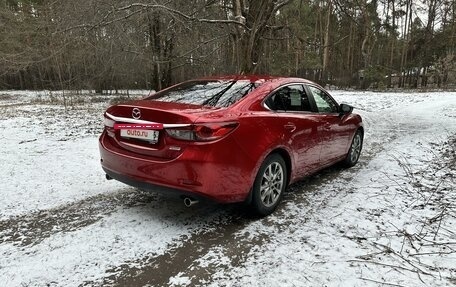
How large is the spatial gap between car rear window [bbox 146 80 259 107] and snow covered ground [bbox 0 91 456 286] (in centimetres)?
127

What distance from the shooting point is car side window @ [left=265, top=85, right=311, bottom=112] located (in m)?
4.11

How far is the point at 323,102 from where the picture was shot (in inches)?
203

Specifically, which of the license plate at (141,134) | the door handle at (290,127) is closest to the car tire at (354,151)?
the door handle at (290,127)

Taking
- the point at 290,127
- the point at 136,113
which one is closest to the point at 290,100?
the point at 290,127

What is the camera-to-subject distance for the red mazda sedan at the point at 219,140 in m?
3.29

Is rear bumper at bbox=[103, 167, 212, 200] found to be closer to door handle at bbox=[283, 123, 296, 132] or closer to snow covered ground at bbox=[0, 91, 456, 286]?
snow covered ground at bbox=[0, 91, 456, 286]

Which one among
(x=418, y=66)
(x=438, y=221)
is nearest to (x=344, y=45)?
(x=418, y=66)

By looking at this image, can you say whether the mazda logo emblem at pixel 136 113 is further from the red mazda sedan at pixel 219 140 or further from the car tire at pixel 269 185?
the car tire at pixel 269 185

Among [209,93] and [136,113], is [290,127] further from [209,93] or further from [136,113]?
[136,113]

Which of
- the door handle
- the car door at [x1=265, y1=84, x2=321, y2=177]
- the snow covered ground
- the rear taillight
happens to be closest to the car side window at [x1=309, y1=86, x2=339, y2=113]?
the car door at [x1=265, y1=84, x2=321, y2=177]

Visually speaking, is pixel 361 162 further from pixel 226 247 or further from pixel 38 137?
pixel 38 137

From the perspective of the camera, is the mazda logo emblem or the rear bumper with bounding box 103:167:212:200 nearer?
the rear bumper with bounding box 103:167:212:200

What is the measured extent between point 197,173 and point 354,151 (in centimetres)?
382

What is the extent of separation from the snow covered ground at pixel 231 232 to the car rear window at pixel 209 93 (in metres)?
1.27
